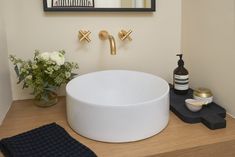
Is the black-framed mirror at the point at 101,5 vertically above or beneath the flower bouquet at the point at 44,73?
above

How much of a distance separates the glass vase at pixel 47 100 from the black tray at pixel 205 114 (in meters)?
0.58

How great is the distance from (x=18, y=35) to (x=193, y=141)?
94 cm

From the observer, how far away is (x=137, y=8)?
128 cm

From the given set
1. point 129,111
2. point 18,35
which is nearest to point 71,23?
point 18,35

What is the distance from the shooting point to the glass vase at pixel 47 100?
116 centimetres

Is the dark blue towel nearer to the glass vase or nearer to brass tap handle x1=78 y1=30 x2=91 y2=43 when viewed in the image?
the glass vase

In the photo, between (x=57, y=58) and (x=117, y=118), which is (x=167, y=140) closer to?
(x=117, y=118)

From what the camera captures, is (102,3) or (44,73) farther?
(102,3)

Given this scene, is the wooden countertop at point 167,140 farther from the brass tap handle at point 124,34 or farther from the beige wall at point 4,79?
the brass tap handle at point 124,34

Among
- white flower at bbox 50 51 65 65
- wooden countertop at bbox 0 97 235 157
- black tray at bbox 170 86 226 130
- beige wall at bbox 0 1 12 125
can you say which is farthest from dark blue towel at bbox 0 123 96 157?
black tray at bbox 170 86 226 130

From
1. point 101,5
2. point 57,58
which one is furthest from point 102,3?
point 57,58

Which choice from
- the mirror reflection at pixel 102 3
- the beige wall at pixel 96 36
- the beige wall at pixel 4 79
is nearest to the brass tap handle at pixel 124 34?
the beige wall at pixel 96 36

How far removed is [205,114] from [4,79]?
0.90 meters

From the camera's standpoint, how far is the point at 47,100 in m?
1.15
